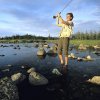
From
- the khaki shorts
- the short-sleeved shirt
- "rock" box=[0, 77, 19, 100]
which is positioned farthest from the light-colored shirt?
"rock" box=[0, 77, 19, 100]

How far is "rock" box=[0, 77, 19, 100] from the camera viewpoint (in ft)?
34.4

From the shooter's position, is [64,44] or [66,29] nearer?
[66,29]

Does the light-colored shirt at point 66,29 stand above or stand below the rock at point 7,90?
above

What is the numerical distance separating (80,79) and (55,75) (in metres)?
1.88

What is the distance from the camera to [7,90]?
10898 millimetres

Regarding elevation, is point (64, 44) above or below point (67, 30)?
below

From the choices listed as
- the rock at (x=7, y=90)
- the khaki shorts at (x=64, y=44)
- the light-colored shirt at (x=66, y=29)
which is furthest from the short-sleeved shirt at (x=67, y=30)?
the rock at (x=7, y=90)

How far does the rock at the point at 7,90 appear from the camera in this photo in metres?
10.5

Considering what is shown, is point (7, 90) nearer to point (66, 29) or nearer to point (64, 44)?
point (64, 44)

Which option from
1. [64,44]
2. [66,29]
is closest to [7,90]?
[64,44]

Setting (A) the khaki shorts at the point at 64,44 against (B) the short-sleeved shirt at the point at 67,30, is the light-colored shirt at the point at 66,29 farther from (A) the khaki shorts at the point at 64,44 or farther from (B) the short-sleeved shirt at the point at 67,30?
(A) the khaki shorts at the point at 64,44

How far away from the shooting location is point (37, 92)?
13219 millimetres

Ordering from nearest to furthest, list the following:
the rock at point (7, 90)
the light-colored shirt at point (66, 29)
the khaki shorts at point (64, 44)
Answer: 1. the rock at point (7, 90)
2. the light-colored shirt at point (66, 29)
3. the khaki shorts at point (64, 44)

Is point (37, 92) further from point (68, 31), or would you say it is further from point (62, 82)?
point (68, 31)
